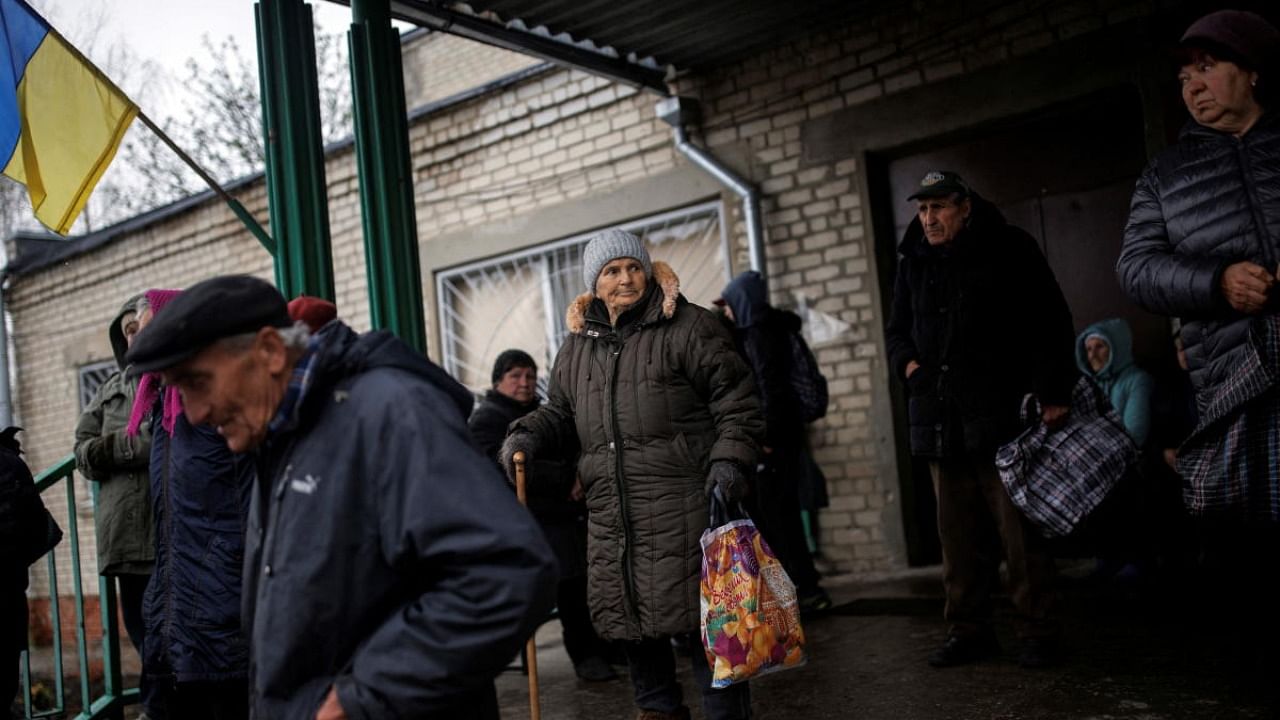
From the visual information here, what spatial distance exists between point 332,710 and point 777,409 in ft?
14.8

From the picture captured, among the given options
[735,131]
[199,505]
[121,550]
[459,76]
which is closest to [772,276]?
[735,131]

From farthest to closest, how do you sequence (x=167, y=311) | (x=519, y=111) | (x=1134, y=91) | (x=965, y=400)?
(x=519, y=111), (x=1134, y=91), (x=965, y=400), (x=167, y=311)

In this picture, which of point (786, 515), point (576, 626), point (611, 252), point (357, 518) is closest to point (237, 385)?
point (357, 518)

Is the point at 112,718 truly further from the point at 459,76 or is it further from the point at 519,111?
the point at 459,76

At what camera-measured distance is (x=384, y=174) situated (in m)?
5.01

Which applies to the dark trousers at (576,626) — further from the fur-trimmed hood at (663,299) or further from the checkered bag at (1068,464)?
the checkered bag at (1068,464)

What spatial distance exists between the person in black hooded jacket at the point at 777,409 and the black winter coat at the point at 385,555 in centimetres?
420

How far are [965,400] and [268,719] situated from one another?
128 inches

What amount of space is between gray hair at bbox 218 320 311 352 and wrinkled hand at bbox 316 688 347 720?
0.55 m

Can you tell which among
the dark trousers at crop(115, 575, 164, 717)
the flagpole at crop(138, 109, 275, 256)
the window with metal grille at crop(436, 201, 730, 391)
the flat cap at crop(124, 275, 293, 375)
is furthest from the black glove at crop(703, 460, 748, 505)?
the window with metal grille at crop(436, 201, 730, 391)

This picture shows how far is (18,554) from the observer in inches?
138

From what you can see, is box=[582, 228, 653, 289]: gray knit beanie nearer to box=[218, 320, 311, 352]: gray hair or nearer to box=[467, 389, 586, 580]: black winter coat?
box=[467, 389, 586, 580]: black winter coat

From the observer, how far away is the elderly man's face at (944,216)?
178 inches

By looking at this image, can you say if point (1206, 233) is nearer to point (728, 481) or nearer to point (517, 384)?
point (728, 481)
